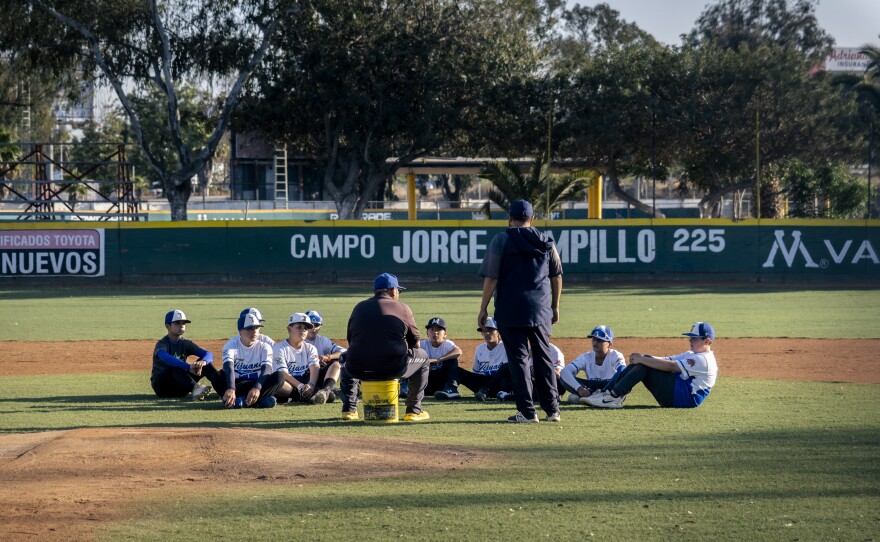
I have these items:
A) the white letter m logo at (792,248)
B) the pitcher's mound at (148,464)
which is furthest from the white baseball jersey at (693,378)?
the white letter m logo at (792,248)

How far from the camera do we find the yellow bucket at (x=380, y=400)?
33.6ft

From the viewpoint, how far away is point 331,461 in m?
8.12

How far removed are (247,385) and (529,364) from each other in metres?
3.34

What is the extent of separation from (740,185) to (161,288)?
81.6ft

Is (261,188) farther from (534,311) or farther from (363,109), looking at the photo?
(534,311)

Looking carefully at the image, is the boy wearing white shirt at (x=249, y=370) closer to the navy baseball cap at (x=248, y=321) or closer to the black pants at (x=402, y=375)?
the navy baseball cap at (x=248, y=321)

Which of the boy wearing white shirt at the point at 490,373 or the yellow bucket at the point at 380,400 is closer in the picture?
the yellow bucket at the point at 380,400

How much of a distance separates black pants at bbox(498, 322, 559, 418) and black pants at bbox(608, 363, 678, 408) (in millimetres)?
1197

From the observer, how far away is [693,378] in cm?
1128

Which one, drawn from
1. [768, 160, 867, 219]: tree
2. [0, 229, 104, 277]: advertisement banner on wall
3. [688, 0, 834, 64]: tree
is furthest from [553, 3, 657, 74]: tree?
[0, 229, 104, 277]: advertisement banner on wall

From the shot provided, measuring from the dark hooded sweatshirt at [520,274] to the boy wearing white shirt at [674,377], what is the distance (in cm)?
171

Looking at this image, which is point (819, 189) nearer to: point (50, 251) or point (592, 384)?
point (50, 251)

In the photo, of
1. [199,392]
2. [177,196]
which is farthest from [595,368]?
[177,196]

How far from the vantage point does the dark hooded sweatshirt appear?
9.80 metres
